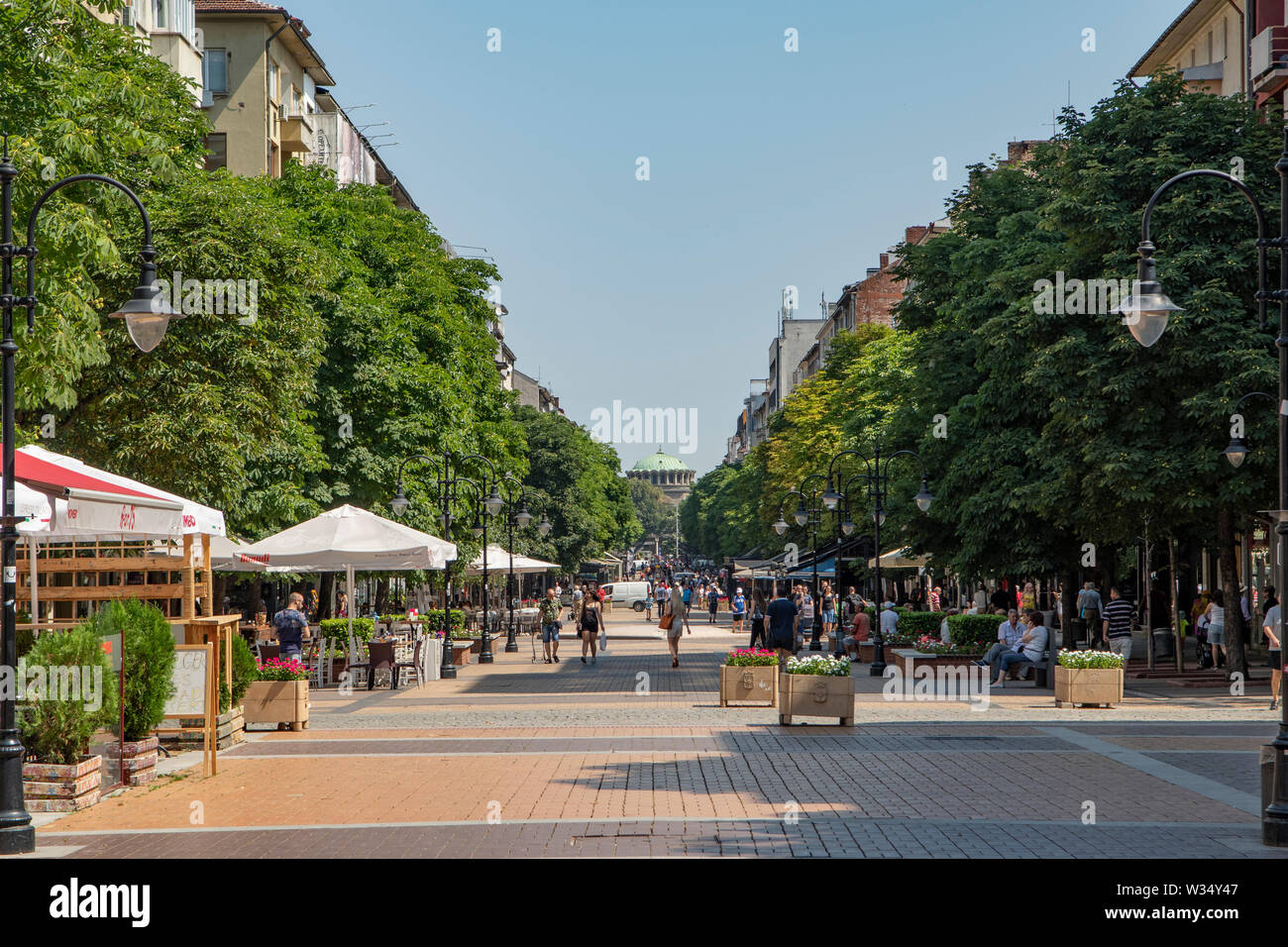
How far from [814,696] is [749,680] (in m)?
3.26

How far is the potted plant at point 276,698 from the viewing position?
20.1 meters

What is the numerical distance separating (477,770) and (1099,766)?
249 inches

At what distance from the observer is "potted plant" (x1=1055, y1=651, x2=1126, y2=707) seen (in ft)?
73.0

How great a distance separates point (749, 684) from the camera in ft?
75.5

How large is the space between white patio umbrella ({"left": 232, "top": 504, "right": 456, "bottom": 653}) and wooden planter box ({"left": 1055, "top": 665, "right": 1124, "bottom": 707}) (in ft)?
37.3

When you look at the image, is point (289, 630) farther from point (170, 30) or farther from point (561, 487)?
point (561, 487)

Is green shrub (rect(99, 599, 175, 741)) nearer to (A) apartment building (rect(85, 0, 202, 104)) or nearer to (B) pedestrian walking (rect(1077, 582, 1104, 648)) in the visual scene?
(B) pedestrian walking (rect(1077, 582, 1104, 648))

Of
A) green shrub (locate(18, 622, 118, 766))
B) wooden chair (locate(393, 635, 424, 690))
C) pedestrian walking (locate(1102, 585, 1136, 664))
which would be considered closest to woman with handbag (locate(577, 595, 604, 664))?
wooden chair (locate(393, 635, 424, 690))

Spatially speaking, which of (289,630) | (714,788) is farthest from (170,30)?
(714,788)

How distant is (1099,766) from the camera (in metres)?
15.3
